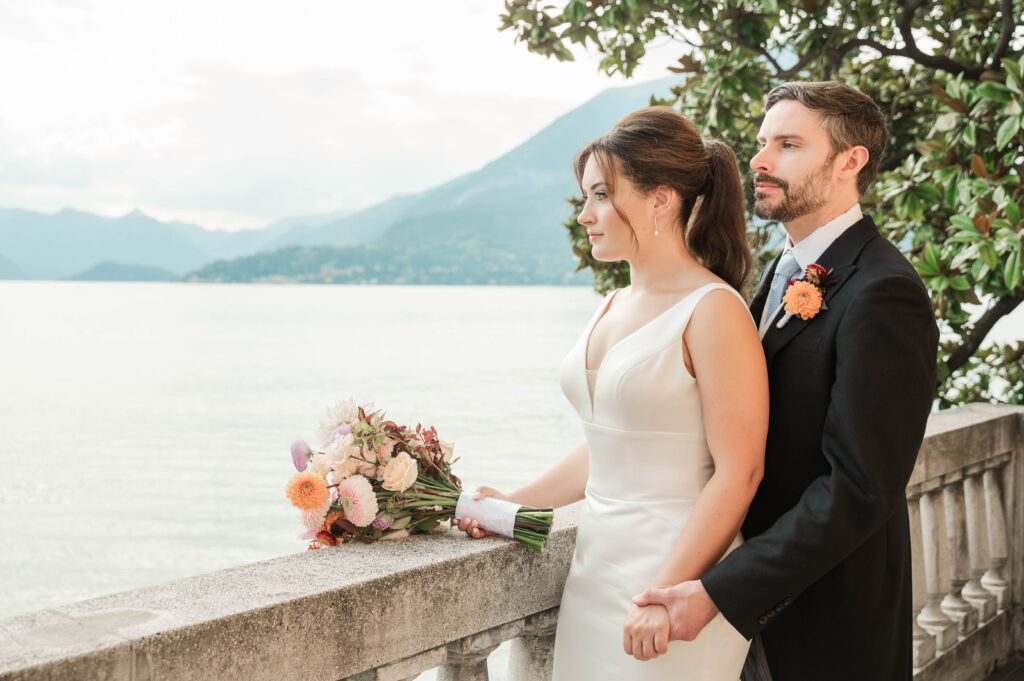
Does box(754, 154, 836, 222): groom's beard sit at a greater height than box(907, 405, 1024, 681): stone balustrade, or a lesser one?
greater

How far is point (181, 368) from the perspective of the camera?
62.8 metres

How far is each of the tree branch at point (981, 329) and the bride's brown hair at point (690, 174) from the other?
3.19m

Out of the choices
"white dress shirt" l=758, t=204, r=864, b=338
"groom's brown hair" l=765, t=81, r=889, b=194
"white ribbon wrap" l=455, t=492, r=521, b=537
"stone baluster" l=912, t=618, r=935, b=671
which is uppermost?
"groom's brown hair" l=765, t=81, r=889, b=194

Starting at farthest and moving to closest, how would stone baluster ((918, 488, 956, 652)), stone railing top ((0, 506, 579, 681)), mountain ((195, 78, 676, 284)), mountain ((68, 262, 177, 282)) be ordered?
mountain ((68, 262, 177, 282))
mountain ((195, 78, 676, 284))
stone baluster ((918, 488, 956, 652))
stone railing top ((0, 506, 579, 681))

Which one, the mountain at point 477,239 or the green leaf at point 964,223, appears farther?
the mountain at point 477,239

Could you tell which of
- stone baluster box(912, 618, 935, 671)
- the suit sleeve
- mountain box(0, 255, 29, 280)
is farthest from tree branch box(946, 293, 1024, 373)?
mountain box(0, 255, 29, 280)

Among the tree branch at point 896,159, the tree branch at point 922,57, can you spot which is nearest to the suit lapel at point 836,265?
the tree branch at point 922,57

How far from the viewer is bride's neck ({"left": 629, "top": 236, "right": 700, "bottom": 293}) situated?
6.55 feet

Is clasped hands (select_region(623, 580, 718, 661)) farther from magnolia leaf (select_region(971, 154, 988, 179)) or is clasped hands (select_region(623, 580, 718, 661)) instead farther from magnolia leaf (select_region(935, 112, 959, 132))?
magnolia leaf (select_region(935, 112, 959, 132))

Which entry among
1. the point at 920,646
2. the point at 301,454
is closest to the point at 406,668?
the point at 301,454

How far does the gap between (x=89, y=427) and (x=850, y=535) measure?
48079 mm

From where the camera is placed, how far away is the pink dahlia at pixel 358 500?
2010mm

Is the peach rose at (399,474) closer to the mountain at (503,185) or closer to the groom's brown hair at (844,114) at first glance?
the groom's brown hair at (844,114)

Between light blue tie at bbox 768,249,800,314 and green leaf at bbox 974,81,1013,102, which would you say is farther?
green leaf at bbox 974,81,1013,102
